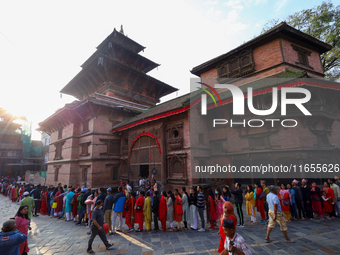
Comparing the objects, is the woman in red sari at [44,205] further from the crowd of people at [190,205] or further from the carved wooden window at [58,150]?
the carved wooden window at [58,150]

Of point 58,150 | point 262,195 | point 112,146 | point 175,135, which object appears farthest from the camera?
point 58,150

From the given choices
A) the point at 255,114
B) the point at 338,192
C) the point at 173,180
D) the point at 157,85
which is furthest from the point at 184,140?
the point at 157,85

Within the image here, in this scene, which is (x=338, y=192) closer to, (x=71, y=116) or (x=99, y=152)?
(x=99, y=152)

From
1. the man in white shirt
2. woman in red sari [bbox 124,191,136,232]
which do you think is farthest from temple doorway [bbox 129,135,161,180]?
the man in white shirt

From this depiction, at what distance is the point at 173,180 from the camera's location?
1216 centimetres

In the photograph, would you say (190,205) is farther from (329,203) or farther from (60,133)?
(60,133)

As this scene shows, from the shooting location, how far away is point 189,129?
38.8ft

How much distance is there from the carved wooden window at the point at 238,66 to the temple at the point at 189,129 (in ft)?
0.27

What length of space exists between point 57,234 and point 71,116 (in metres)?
13.3

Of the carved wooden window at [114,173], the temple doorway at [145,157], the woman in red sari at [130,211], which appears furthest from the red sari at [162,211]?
the carved wooden window at [114,173]

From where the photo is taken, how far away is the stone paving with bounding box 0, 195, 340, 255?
201 inches

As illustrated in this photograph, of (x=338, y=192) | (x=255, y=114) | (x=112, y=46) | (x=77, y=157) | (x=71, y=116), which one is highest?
(x=112, y=46)

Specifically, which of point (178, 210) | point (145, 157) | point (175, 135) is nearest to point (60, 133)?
point (145, 157)

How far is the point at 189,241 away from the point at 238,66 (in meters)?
14.5
